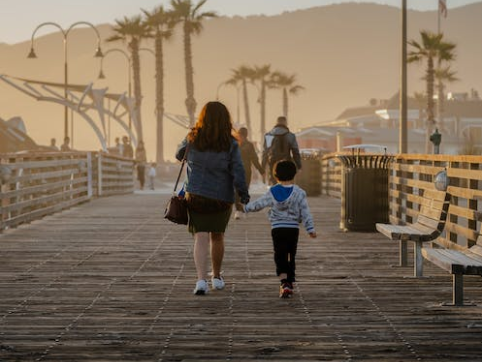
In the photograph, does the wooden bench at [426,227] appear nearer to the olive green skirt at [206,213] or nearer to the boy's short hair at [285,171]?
the boy's short hair at [285,171]

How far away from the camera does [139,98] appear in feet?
243

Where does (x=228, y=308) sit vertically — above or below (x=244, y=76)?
below

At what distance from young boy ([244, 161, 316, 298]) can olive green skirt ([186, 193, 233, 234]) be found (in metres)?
0.28

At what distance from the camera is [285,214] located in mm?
8836

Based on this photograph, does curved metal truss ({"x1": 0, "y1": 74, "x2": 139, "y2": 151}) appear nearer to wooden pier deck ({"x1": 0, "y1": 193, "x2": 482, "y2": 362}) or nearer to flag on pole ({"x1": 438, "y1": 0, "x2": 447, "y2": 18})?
flag on pole ({"x1": 438, "y1": 0, "x2": 447, "y2": 18})

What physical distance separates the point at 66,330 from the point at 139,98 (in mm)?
67574

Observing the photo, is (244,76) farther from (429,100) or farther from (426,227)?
(426,227)

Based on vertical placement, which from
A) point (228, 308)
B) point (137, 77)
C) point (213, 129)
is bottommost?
point (228, 308)

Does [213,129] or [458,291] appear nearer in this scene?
[458,291]

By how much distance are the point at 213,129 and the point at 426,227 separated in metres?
2.50

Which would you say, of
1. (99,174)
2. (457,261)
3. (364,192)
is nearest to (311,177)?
(99,174)

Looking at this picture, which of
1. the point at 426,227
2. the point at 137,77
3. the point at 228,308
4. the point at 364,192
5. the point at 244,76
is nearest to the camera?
the point at 228,308

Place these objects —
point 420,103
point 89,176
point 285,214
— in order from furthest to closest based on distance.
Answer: point 420,103 → point 89,176 → point 285,214

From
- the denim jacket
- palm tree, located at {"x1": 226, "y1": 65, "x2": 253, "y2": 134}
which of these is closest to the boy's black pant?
the denim jacket
